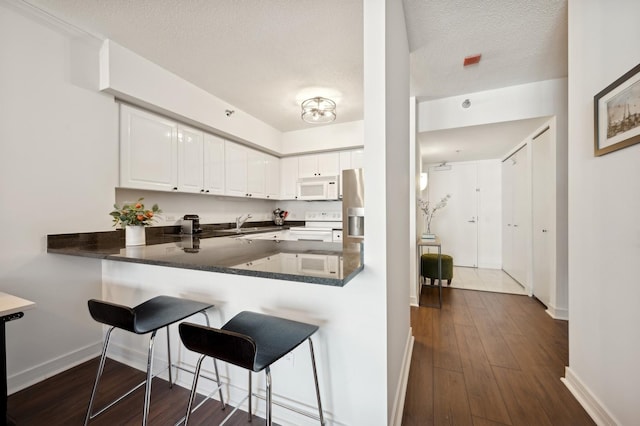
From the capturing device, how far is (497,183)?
196 inches

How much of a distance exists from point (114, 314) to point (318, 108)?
2.69 m

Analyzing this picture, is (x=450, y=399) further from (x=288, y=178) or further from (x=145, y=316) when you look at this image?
(x=288, y=178)

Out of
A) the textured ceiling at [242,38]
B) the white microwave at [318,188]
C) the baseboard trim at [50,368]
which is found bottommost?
the baseboard trim at [50,368]

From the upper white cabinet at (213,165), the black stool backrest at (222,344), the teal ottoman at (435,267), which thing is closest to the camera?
the black stool backrest at (222,344)

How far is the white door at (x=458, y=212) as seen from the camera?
5.16 metres

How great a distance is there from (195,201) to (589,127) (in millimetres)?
3780

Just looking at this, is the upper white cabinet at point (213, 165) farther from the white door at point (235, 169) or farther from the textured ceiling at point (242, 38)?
the textured ceiling at point (242, 38)

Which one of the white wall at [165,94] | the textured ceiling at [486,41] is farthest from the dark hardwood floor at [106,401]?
the textured ceiling at [486,41]

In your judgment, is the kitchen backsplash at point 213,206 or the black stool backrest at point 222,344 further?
the kitchen backsplash at point 213,206

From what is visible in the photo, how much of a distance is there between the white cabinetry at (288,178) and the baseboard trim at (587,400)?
378 cm

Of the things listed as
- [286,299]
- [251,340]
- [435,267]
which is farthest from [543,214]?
[251,340]

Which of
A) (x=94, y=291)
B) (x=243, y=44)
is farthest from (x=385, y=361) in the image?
(x=243, y=44)

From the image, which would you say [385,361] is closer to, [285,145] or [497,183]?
[285,145]

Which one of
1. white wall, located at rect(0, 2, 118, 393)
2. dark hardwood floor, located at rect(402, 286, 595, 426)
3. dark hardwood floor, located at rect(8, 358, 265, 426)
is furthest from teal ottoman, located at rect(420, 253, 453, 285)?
white wall, located at rect(0, 2, 118, 393)
